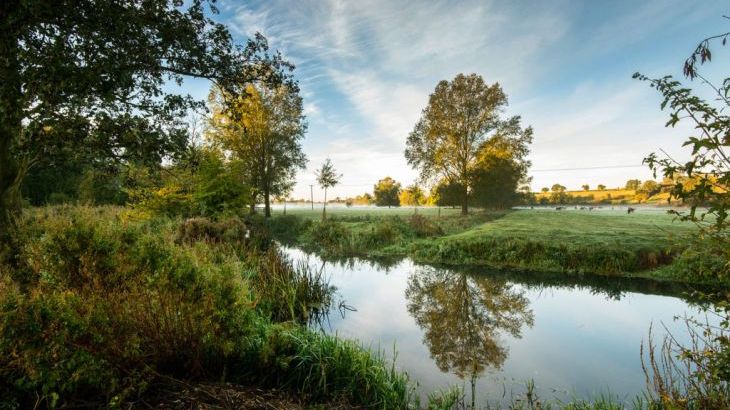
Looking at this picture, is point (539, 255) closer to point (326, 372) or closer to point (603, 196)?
point (326, 372)

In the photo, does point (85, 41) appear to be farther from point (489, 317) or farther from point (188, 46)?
point (489, 317)

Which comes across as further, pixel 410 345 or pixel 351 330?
pixel 351 330

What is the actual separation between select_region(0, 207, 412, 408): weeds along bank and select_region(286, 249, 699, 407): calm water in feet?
4.62

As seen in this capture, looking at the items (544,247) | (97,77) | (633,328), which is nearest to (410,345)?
(633,328)

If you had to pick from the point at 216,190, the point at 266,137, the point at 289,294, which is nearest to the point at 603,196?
the point at 266,137

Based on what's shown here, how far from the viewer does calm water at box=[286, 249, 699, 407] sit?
534 cm

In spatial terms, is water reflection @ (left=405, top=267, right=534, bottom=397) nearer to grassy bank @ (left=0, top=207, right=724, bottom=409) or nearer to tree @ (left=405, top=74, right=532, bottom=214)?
grassy bank @ (left=0, top=207, right=724, bottom=409)

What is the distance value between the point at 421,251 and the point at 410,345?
11.2m

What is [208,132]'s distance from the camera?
33875 mm

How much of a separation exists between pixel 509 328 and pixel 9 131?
10.4m

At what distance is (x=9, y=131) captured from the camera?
580 cm

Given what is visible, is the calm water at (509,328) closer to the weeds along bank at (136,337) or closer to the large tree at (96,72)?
the weeds along bank at (136,337)

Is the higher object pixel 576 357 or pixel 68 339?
pixel 68 339

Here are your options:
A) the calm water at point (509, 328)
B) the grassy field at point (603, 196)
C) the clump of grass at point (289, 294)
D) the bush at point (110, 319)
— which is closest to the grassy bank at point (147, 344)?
the bush at point (110, 319)
